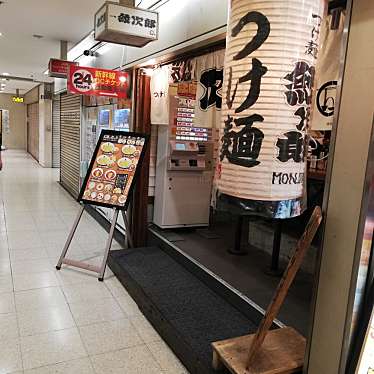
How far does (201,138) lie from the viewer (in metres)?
4.58

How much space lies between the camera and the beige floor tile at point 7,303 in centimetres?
299

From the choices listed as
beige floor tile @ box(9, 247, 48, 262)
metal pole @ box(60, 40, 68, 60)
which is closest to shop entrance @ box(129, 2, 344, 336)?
beige floor tile @ box(9, 247, 48, 262)

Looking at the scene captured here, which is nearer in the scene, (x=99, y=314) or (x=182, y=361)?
(x=182, y=361)

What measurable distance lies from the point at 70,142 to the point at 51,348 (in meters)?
6.23

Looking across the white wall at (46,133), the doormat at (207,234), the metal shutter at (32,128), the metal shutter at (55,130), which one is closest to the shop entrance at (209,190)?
the doormat at (207,234)

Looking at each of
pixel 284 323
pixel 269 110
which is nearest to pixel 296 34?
pixel 269 110

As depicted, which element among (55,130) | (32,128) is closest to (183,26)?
(55,130)

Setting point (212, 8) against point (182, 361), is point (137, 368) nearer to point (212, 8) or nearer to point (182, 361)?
point (182, 361)

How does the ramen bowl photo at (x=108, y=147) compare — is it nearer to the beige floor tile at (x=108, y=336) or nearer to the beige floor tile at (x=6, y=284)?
the beige floor tile at (x=6, y=284)

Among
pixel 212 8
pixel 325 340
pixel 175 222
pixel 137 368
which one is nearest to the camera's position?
pixel 325 340

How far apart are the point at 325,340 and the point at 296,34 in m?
1.38

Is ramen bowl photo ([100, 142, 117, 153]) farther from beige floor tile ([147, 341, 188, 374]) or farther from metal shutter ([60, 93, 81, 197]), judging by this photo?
metal shutter ([60, 93, 81, 197])

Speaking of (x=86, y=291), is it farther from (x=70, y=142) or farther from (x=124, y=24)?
(x=70, y=142)

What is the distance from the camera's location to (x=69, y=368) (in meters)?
2.33
